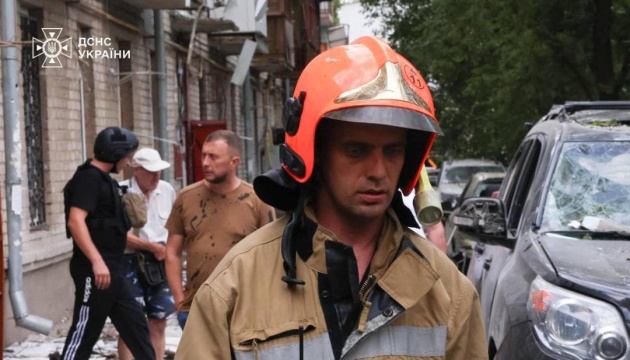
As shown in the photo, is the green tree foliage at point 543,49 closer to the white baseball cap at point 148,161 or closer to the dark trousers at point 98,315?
the white baseball cap at point 148,161

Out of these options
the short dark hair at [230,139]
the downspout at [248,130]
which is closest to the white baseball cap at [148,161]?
the short dark hair at [230,139]

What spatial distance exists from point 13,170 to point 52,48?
216 centimetres

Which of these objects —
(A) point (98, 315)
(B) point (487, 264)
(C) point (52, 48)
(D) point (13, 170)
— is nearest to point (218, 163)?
(A) point (98, 315)

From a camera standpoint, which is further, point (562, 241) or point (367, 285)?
point (562, 241)

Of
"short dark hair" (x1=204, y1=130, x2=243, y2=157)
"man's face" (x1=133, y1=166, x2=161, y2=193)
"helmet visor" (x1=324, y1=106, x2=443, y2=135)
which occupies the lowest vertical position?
"man's face" (x1=133, y1=166, x2=161, y2=193)

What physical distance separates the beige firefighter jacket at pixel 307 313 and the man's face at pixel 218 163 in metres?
3.81

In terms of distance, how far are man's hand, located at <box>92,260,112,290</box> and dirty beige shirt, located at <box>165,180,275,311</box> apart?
622 mm

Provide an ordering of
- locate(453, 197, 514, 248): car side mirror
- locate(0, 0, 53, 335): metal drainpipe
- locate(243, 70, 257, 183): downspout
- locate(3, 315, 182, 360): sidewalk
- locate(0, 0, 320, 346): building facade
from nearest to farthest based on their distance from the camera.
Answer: locate(453, 197, 514, 248): car side mirror → locate(0, 0, 53, 335): metal drainpipe → locate(3, 315, 182, 360): sidewalk → locate(0, 0, 320, 346): building facade → locate(243, 70, 257, 183): downspout

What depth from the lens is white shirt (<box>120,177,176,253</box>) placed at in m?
8.13

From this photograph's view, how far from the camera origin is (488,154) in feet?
105

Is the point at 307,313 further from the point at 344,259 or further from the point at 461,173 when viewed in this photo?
the point at 461,173

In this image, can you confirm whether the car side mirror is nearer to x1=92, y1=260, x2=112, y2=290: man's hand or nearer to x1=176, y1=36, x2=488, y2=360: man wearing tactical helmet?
x1=92, y1=260, x2=112, y2=290: man's hand

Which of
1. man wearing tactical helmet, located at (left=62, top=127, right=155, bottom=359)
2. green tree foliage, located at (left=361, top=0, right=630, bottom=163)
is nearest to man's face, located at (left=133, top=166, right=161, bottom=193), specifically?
man wearing tactical helmet, located at (left=62, top=127, right=155, bottom=359)

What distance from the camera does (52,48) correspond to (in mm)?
10773
